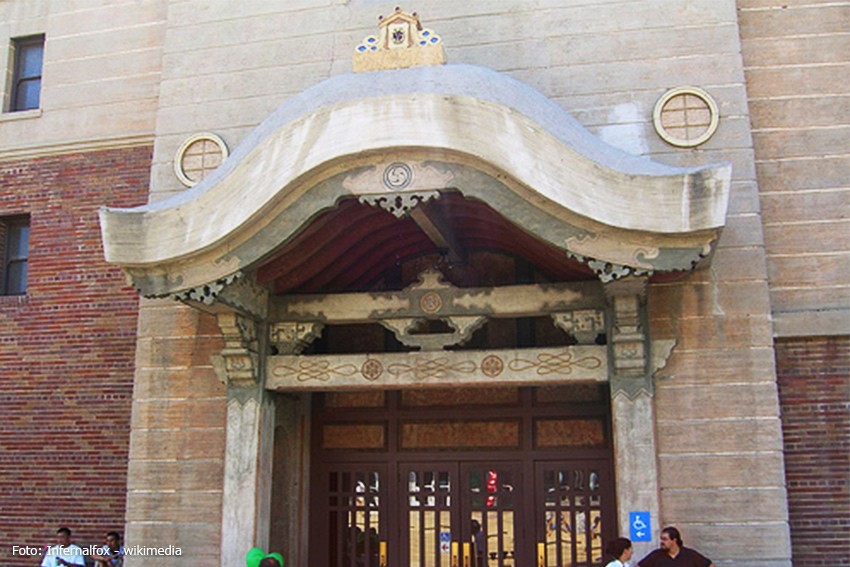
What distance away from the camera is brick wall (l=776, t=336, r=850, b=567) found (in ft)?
30.8

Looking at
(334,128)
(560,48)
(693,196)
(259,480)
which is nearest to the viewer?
(693,196)

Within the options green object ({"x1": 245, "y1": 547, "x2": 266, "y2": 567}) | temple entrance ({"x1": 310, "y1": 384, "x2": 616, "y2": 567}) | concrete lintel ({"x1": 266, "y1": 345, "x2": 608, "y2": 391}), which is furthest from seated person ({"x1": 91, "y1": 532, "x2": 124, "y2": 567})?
concrete lintel ({"x1": 266, "y1": 345, "x2": 608, "y2": 391})

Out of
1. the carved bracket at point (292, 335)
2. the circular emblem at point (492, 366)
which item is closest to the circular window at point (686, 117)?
the circular emblem at point (492, 366)

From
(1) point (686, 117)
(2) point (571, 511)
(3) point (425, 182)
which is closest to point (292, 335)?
(3) point (425, 182)

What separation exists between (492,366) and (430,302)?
3.12ft

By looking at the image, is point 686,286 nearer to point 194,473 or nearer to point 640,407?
point 640,407

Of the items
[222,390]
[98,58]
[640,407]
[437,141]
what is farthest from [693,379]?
[98,58]

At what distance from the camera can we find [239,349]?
9820 millimetres

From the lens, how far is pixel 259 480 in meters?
9.71

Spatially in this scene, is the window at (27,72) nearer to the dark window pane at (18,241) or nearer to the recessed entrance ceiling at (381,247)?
the dark window pane at (18,241)

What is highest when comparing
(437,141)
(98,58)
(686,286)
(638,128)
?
(98,58)

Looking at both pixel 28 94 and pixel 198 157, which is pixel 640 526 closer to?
pixel 198 157

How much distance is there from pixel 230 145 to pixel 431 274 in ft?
10.6

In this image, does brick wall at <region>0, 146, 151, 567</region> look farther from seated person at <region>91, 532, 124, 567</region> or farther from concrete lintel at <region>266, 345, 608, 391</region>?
concrete lintel at <region>266, 345, 608, 391</region>
